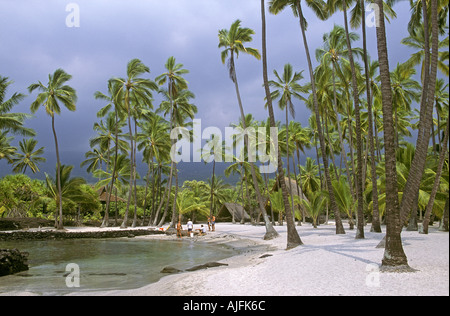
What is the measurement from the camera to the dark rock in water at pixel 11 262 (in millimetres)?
11617

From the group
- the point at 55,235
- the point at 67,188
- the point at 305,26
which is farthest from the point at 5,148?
the point at 305,26

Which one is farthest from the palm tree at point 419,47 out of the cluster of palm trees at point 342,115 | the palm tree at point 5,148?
the palm tree at point 5,148

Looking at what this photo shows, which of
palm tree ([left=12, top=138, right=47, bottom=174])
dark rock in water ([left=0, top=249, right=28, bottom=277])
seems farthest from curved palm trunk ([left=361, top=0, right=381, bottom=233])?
palm tree ([left=12, top=138, right=47, bottom=174])

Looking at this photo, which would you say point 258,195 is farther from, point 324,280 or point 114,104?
point 114,104

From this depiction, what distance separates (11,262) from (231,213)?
140 feet

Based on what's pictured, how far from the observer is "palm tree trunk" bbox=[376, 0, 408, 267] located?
788cm

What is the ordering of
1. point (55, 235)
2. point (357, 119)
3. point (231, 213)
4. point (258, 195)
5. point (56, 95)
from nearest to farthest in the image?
point (357, 119), point (258, 195), point (55, 235), point (56, 95), point (231, 213)

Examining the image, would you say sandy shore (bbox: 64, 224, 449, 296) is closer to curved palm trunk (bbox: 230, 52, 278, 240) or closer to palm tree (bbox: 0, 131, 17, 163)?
curved palm trunk (bbox: 230, 52, 278, 240)

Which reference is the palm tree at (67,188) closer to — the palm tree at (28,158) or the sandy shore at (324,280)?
the palm tree at (28,158)

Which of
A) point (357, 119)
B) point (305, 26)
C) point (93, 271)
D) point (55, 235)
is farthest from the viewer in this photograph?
point (55, 235)

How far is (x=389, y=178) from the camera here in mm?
8656

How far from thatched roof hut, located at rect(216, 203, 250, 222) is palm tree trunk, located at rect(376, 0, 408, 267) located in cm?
4329
